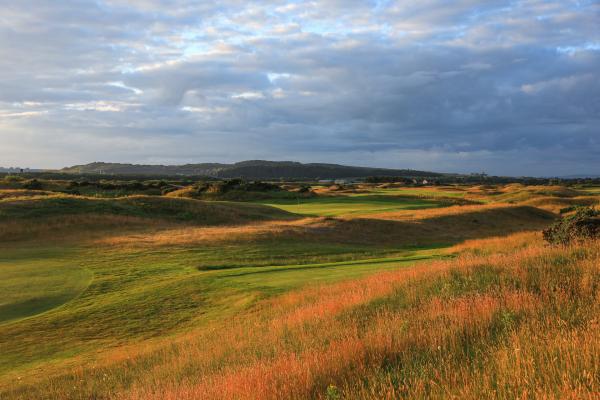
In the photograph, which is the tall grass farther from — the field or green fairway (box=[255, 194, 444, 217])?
green fairway (box=[255, 194, 444, 217])

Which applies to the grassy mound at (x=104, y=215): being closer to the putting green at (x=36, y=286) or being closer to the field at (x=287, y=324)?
the field at (x=287, y=324)

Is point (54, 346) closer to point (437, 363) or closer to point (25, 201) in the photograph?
point (437, 363)

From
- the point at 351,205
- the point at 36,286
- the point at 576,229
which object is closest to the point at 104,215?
the point at 36,286

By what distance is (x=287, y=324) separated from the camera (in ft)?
33.5

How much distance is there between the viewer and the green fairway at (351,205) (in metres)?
53.9

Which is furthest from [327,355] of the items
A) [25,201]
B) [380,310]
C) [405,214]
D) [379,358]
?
[405,214]

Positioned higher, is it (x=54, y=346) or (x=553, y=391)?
(x=553, y=391)

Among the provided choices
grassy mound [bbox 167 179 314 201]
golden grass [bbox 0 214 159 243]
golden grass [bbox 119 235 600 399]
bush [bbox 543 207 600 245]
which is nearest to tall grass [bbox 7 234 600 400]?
golden grass [bbox 119 235 600 399]

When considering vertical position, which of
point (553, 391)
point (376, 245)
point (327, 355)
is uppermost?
point (553, 391)

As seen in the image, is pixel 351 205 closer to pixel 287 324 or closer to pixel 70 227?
pixel 70 227

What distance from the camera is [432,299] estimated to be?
363 inches

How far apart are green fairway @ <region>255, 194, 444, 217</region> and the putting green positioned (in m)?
32.8

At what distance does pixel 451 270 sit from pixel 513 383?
751 centimetres

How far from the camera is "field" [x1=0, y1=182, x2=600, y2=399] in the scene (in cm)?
534
